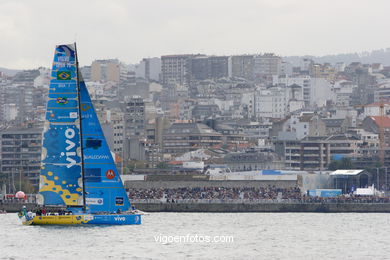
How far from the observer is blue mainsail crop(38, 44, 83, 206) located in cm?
6662

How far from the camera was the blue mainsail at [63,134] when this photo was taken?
66.6 meters

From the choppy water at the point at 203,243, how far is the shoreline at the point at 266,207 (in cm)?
1791

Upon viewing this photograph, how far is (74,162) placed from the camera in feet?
220

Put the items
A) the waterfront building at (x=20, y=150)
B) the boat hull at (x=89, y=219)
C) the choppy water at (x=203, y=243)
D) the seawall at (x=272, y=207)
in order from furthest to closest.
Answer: the waterfront building at (x=20, y=150) < the seawall at (x=272, y=207) < the boat hull at (x=89, y=219) < the choppy water at (x=203, y=243)

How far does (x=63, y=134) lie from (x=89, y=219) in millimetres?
4342

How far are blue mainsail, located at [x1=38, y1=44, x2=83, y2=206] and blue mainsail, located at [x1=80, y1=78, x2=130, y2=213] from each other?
41cm

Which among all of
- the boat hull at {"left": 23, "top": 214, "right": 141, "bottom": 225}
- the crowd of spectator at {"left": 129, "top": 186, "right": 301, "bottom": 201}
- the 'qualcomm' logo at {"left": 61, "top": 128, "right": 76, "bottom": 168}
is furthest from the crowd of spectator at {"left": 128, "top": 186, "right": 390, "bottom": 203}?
the 'qualcomm' logo at {"left": 61, "top": 128, "right": 76, "bottom": 168}

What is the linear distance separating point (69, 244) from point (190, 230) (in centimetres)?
1304

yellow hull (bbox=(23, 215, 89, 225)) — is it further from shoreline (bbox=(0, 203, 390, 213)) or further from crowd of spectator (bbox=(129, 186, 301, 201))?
crowd of spectator (bbox=(129, 186, 301, 201))

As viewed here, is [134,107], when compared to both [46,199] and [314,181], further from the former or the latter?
[46,199]

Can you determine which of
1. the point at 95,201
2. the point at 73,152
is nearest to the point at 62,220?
the point at 95,201

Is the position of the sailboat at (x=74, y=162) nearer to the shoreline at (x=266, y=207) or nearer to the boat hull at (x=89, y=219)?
the boat hull at (x=89, y=219)

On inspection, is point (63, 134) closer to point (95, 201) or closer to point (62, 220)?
point (95, 201)

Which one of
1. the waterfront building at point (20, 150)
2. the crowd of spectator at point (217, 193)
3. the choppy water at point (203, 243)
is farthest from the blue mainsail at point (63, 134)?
the waterfront building at point (20, 150)
